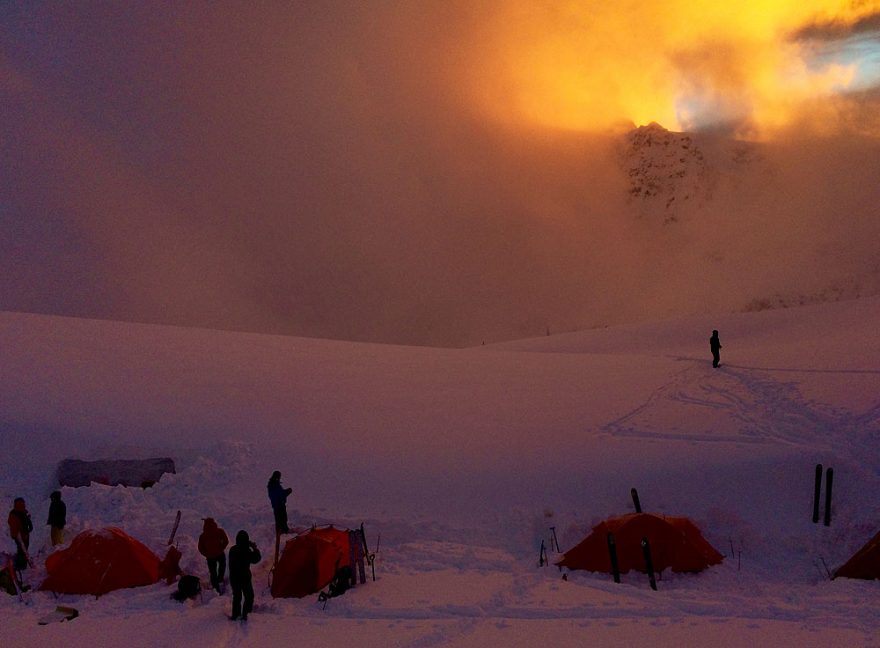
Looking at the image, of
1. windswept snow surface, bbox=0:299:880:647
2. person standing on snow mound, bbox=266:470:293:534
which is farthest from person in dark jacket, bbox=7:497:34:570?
person standing on snow mound, bbox=266:470:293:534

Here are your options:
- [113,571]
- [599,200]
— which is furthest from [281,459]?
[599,200]

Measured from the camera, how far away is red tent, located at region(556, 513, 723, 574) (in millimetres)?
11219

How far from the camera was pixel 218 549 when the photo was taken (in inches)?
412

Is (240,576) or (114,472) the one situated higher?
(114,472)

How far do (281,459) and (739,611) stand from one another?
31.7 feet

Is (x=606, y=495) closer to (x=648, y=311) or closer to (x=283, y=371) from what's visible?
(x=283, y=371)

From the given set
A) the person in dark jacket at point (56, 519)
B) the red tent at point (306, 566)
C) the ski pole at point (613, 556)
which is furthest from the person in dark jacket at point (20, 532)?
the ski pole at point (613, 556)

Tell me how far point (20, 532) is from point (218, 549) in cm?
368

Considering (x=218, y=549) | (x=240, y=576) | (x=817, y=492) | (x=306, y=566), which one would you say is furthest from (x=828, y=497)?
(x=218, y=549)

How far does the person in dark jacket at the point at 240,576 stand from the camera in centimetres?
915

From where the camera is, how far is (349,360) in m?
23.5

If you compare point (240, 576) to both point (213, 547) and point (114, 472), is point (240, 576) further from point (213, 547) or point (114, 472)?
point (114, 472)

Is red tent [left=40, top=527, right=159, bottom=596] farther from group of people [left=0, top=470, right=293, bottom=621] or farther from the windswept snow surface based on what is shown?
group of people [left=0, top=470, right=293, bottom=621]

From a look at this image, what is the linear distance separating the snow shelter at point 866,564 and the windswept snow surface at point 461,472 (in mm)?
272
